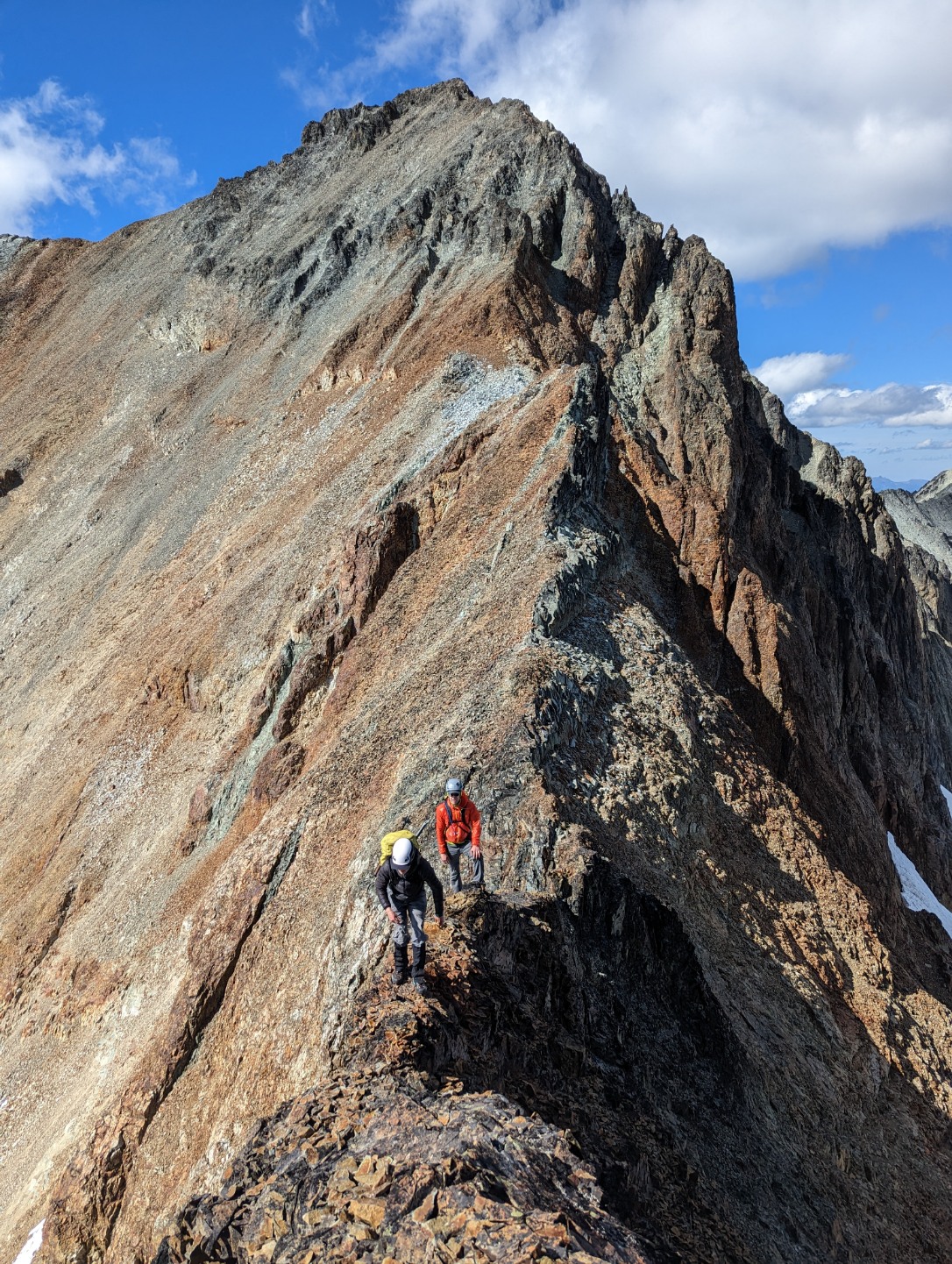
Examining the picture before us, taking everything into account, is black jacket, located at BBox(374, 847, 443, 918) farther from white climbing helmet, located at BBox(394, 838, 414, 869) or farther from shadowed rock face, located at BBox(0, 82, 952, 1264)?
shadowed rock face, located at BBox(0, 82, 952, 1264)

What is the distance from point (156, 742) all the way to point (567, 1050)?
20346mm

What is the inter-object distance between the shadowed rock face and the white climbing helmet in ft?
4.56

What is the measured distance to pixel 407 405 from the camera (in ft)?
108

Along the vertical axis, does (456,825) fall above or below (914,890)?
below

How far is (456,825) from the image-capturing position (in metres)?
12.3

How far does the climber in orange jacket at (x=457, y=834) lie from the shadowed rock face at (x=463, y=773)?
22.0 inches

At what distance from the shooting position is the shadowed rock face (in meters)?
9.64

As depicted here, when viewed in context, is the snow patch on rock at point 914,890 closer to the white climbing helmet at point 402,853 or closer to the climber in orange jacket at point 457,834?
the climber in orange jacket at point 457,834

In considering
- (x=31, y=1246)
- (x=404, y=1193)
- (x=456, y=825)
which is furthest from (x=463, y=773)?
(x=31, y=1246)

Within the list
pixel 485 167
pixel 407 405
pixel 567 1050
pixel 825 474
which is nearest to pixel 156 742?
pixel 407 405

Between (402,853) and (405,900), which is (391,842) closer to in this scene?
(402,853)

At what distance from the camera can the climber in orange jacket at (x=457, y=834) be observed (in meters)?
12.3

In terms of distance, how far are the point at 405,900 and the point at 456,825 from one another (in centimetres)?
230

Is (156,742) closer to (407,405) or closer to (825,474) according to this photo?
(407,405)
